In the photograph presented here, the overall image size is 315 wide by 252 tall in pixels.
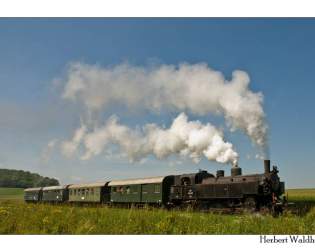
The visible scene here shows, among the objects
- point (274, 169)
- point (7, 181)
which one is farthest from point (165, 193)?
point (7, 181)

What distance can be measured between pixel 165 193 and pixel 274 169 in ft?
28.6

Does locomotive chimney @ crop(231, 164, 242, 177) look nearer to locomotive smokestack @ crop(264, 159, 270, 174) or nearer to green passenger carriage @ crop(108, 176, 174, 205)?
locomotive smokestack @ crop(264, 159, 270, 174)

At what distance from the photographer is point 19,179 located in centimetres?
11031

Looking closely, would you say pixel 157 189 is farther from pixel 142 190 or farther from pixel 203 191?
→ pixel 203 191

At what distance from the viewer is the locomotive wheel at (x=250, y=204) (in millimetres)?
21297

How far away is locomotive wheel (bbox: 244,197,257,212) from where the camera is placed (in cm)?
2130

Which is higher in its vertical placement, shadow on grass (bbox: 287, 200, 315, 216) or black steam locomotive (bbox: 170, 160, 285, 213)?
black steam locomotive (bbox: 170, 160, 285, 213)

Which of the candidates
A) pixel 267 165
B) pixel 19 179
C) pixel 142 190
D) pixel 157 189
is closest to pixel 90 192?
pixel 142 190

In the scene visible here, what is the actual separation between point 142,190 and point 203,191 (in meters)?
6.92

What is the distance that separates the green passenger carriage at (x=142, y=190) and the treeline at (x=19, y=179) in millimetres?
82446

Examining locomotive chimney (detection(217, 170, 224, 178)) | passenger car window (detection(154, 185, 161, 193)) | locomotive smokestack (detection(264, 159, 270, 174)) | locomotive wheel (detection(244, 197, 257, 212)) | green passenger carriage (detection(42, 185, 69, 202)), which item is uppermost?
locomotive smokestack (detection(264, 159, 270, 174))

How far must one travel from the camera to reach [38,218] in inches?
444

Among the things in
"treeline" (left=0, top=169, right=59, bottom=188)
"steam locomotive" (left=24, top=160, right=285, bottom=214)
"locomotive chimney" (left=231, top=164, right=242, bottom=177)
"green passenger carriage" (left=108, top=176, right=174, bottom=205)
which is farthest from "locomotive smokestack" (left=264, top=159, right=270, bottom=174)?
"treeline" (left=0, top=169, right=59, bottom=188)
